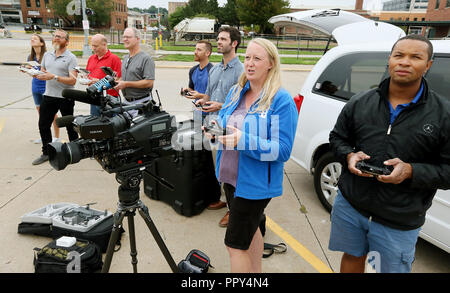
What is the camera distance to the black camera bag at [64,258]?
7.58ft

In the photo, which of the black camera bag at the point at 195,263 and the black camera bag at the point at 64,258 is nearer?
the black camera bag at the point at 64,258

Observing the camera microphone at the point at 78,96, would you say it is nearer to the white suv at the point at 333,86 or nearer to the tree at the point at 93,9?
the white suv at the point at 333,86

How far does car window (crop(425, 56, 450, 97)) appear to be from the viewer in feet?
8.45

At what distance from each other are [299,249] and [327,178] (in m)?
0.92

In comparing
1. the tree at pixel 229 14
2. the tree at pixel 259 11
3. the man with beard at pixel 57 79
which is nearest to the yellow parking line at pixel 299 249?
the man with beard at pixel 57 79

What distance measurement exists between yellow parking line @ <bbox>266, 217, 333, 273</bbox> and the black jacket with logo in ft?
3.45

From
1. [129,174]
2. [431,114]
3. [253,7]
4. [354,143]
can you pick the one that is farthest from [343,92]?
[253,7]

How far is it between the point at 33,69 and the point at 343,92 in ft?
12.9

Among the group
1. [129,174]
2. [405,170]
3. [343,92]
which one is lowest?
[129,174]

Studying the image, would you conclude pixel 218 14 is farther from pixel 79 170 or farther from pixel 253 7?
pixel 79 170

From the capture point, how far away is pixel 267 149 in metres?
1.76

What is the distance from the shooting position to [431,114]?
1.60 meters

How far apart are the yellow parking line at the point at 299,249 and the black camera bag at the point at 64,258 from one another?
1691mm

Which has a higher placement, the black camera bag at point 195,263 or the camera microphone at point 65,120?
the camera microphone at point 65,120
